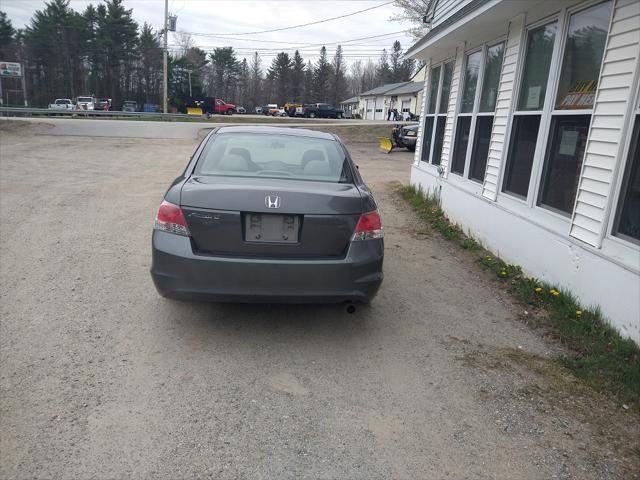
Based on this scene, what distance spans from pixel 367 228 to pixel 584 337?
1.98 metres

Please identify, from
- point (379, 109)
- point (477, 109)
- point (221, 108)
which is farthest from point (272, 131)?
point (379, 109)

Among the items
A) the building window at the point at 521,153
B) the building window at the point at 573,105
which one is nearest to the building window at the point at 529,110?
the building window at the point at 521,153

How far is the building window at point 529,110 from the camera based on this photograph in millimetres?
5430

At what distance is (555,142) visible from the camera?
16.8ft

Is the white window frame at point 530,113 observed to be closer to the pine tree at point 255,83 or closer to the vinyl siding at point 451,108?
the vinyl siding at point 451,108

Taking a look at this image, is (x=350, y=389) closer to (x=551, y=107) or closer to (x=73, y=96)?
(x=551, y=107)

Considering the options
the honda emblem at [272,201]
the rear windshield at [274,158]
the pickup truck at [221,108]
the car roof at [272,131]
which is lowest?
the honda emblem at [272,201]

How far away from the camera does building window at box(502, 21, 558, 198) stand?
5.43 m

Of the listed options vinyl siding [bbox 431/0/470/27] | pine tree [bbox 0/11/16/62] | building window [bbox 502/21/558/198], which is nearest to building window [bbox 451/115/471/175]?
building window [bbox 502/21/558/198]

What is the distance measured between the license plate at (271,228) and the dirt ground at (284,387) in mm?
858

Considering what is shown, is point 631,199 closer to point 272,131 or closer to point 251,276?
point 251,276

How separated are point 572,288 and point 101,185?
963cm

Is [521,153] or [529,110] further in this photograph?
[521,153]

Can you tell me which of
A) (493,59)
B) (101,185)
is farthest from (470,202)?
(101,185)
